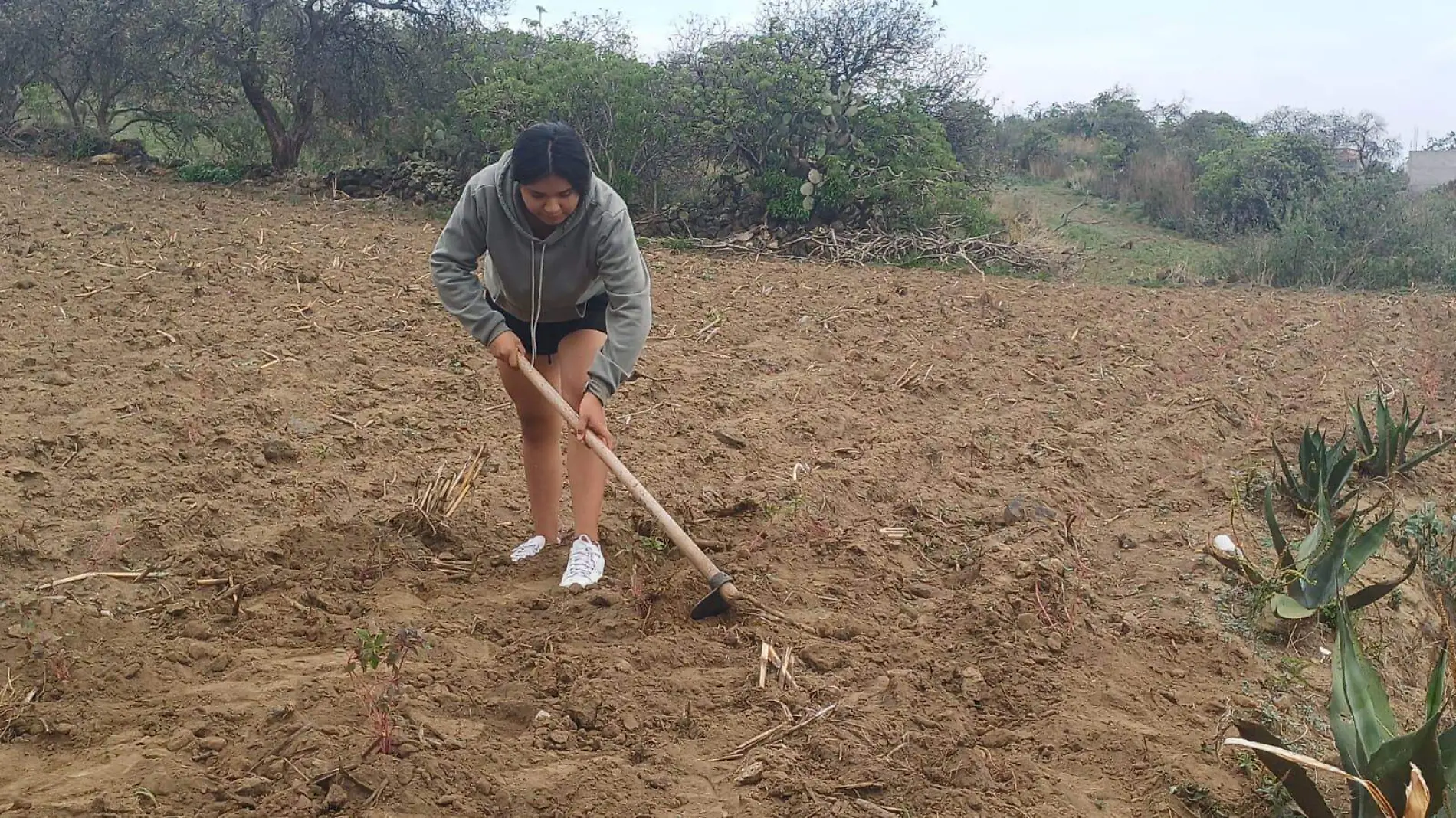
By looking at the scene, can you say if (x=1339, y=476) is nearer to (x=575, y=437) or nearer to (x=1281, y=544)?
(x=1281, y=544)

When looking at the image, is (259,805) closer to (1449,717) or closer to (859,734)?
(859,734)

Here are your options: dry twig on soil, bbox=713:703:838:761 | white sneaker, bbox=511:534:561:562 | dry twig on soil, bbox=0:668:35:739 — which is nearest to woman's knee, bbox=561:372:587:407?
white sneaker, bbox=511:534:561:562

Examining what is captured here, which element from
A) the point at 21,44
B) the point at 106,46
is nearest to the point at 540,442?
the point at 106,46

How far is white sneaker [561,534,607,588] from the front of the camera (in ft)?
10.9

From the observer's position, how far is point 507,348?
318 centimetres

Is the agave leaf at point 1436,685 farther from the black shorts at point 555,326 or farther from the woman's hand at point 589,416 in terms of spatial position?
the black shorts at point 555,326

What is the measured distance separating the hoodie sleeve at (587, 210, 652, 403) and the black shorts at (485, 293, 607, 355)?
137 millimetres

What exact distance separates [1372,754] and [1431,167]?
88.1 ft

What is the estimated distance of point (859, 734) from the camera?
251 cm

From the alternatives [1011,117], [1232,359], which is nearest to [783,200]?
[1232,359]

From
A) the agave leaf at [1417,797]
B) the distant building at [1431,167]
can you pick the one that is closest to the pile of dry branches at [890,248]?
the agave leaf at [1417,797]

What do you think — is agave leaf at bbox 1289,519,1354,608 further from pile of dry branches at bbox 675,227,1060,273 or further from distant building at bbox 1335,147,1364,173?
distant building at bbox 1335,147,1364,173

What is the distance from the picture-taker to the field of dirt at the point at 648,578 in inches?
93.0

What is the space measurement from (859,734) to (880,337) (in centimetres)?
511
